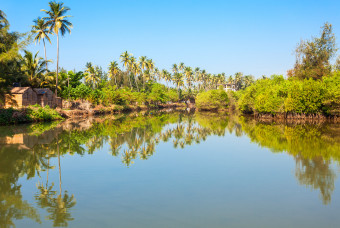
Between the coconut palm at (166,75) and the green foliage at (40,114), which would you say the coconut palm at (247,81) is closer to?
the coconut palm at (166,75)

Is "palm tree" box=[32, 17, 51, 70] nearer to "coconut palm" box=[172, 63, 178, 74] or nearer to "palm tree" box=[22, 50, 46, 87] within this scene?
"palm tree" box=[22, 50, 46, 87]

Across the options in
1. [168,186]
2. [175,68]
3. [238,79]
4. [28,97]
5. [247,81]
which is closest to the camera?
[168,186]

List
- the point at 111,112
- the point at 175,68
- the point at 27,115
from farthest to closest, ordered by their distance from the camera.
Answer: the point at 175,68
the point at 111,112
the point at 27,115

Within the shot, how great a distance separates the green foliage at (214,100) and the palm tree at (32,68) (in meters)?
41.8

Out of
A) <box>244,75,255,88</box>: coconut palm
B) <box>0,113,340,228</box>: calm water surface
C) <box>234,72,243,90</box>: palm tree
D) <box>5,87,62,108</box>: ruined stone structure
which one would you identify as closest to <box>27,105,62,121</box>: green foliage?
<box>5,87,62,108</box>: ruined stone structure

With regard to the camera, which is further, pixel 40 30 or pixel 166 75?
pixel 166 75

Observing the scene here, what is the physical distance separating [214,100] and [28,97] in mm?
46609

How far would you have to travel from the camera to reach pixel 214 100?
242 ft

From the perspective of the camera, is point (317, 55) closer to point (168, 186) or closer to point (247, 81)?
point (168, 186)

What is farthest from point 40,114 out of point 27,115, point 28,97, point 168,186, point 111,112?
point 168,186

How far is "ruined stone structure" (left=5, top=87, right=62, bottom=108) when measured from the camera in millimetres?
38562

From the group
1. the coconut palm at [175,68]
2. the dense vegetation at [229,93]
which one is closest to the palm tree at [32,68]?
the dense vegetation at [229,93]

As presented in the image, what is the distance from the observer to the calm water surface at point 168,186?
7.73 m

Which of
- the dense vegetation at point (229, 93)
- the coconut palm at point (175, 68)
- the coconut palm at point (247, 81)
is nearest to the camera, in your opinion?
the dense vegetation at point (229, 93)
